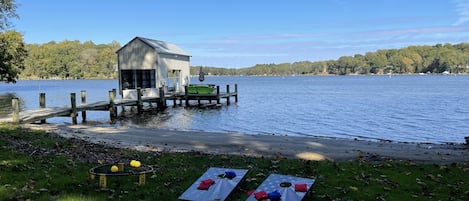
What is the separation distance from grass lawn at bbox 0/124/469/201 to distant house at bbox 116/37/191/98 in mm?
23537

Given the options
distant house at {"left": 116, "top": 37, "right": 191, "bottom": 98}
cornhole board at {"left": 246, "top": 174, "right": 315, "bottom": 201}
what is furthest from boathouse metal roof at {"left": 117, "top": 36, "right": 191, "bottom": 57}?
cornhole board at {"left": 246, "top": 174, "right": 315, "bottom": 201}

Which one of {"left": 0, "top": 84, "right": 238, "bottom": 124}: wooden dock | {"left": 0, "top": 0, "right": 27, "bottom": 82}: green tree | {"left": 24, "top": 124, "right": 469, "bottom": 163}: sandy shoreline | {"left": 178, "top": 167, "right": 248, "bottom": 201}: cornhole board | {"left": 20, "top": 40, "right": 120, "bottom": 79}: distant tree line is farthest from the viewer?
{"left": 20, "top": 40, "right": 120, "bottom": 79}: distant tree line

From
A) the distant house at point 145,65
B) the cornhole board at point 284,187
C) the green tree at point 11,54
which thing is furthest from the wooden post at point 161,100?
the cornhole board at point 284,187

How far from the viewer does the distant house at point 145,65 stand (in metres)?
33.7

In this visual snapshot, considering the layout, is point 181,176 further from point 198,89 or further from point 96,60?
point 96,60

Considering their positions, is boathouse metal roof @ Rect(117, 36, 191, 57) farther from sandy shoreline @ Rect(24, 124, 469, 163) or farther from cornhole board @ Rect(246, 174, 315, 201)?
cornhole board @ Rect(246, 174, 315, 201)

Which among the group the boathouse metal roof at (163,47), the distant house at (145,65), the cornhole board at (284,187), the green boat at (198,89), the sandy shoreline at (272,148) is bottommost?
the sandy shoreline at (272,148)

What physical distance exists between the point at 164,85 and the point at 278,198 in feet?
103

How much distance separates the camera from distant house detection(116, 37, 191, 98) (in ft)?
110

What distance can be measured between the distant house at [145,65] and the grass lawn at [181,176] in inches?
927

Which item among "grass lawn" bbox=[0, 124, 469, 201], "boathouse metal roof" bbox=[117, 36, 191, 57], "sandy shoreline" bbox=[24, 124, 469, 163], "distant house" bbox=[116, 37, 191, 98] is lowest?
"sandy shoreline" bbox=[24, 124, 469, 163]

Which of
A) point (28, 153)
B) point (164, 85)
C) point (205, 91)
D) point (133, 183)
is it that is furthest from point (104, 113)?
point (133, 183)

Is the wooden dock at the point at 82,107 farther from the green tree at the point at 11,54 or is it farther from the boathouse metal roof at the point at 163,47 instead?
the green tree at the point at 11,54

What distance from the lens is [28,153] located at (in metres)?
9.32
